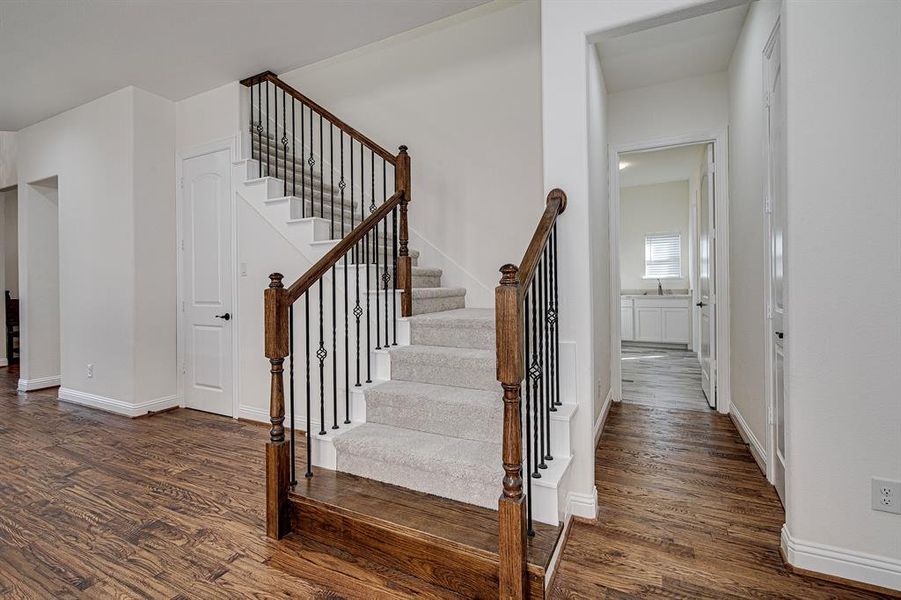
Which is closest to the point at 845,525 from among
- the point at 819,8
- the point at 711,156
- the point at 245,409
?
the point at 819,8

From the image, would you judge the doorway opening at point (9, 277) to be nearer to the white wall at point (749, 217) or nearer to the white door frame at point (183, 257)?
the white door frame at point (183, 257)

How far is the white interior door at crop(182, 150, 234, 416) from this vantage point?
3887 mm

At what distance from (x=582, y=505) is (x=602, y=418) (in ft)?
4.56

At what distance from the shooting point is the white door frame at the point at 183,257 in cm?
381

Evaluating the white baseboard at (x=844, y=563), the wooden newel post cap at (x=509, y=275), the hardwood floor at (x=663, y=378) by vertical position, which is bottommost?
the white baseboard at (x=844, y=563)

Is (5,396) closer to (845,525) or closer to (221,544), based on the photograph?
(221,544)

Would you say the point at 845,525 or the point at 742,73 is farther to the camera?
the point at 742,73

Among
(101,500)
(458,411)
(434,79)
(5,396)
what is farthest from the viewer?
(5,396)

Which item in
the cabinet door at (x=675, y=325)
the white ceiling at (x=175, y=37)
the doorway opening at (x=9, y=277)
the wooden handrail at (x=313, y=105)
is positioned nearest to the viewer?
the white ceiling at (x=175, y=37)

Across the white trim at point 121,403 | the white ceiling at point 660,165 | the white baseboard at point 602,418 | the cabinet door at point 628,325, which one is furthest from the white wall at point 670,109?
the white trim at point 121,403

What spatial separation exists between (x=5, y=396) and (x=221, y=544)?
4.67 m

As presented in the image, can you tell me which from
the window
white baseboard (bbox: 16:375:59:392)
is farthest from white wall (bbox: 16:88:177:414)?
the window

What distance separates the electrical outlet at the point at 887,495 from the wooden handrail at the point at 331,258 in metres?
2.45

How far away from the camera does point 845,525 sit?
65.6 inches
